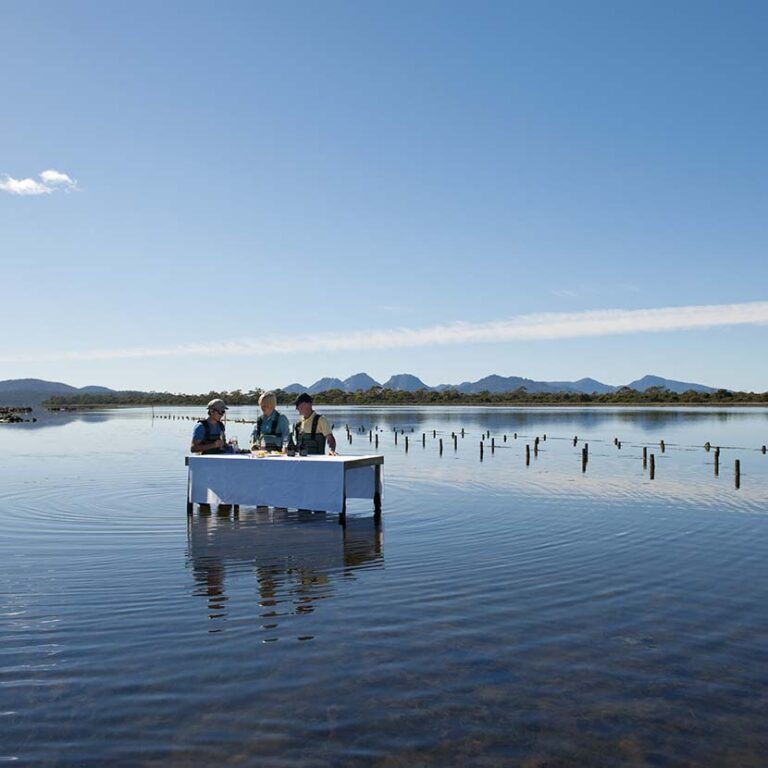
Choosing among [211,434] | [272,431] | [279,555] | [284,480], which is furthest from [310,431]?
[279,555]

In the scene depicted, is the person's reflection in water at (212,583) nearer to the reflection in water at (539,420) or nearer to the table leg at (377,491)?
the table leg at (377,491)

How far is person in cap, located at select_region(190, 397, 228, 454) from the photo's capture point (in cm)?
1644

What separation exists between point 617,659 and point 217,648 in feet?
14.0

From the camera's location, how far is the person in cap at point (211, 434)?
53.9 ft

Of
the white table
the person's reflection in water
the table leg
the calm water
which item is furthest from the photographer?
the table leg

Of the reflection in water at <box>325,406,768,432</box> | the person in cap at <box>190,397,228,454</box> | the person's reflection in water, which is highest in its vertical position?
the person in cap at <box>190,397,228,454</box>

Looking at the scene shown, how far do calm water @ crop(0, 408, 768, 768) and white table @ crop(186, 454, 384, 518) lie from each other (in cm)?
66

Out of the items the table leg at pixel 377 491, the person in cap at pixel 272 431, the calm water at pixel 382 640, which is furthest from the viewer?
the table leg at pixel 377 491

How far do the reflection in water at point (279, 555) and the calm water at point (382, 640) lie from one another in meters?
0.06

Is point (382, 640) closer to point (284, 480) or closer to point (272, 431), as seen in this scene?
point (284, 480)

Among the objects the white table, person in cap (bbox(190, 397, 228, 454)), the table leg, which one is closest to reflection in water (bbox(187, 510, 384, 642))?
the table leg

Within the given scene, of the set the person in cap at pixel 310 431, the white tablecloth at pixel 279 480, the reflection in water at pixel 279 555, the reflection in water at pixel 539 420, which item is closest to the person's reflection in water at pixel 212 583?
the reflection in water at pixel 279 555

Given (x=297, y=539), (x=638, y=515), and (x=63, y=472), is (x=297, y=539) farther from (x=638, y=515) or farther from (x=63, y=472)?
(x=63, y=472)

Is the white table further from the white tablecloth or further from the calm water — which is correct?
the calm water
